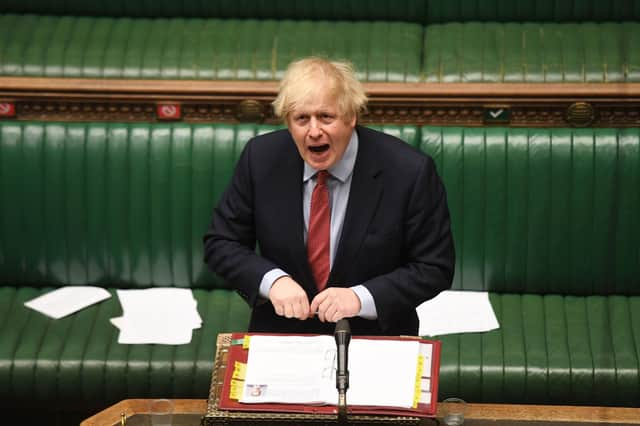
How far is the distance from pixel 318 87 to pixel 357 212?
40cm

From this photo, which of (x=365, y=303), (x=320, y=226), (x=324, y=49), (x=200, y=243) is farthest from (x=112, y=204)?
(x=365, y=303)

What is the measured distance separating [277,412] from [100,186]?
2.33 m

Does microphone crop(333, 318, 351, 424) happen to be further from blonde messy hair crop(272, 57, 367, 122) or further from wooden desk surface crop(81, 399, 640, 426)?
blonde messy hair crop(272, 57, 367, 122)

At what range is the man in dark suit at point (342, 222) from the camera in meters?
2.69

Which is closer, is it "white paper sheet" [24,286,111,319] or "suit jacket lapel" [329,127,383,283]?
"suit jacket lapel" [329,127,383,283]

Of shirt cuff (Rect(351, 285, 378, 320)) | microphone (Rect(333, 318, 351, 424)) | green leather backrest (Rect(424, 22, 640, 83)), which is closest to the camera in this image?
microphone (Rect(333, 318, 351, 424))

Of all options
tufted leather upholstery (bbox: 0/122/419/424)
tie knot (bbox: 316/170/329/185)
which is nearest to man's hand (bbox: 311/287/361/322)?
tie knot (bbox: 316/170/329/185)

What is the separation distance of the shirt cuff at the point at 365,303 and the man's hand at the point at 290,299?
161 mm

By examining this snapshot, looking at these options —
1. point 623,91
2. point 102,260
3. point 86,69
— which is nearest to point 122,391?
point 102,260

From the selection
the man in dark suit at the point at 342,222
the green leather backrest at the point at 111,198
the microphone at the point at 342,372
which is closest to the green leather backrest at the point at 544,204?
the green leather backrest at the point at 111,198

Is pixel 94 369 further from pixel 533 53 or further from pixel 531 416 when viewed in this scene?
pixel 533 53

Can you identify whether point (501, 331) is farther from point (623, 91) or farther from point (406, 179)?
point (406, 179)

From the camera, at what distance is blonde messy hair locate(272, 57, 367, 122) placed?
2582 millimetres

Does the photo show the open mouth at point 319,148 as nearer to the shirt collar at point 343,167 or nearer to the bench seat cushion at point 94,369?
the shirt collar at point 343,167
